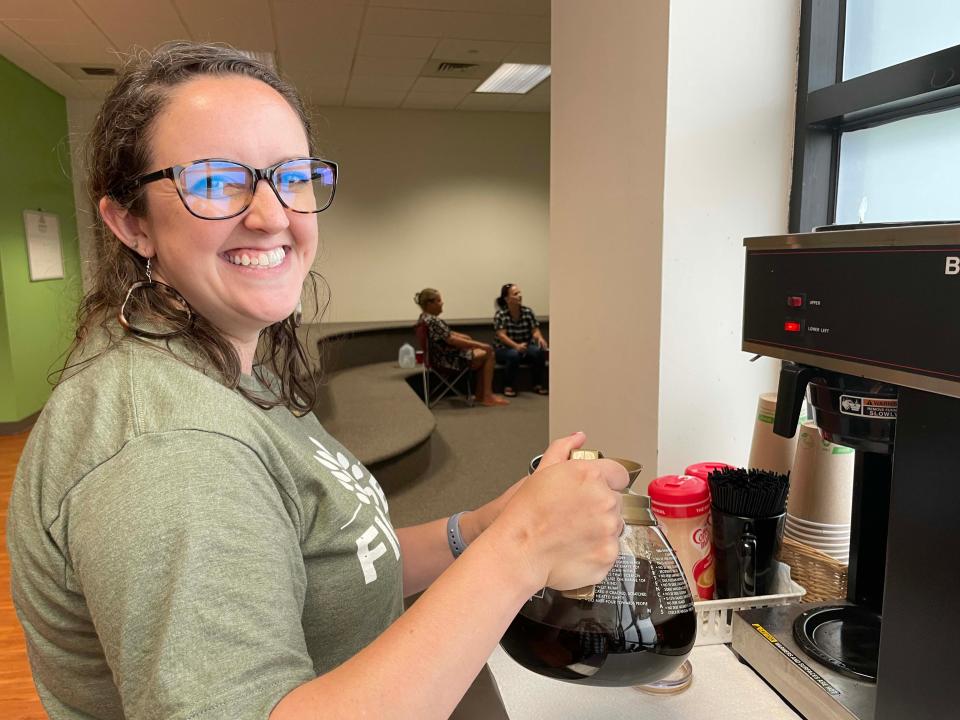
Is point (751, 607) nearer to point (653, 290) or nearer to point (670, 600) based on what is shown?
point (670, 600)

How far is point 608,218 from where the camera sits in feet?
6.09

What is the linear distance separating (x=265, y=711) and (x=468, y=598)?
6.9 inches

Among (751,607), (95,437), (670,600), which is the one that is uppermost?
(95,437)

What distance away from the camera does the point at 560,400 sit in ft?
7.57

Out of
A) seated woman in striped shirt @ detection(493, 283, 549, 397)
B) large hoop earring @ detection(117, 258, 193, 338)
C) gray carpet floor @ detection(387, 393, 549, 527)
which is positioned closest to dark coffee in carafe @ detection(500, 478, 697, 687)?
large hoop earring @ detection(117, 258, 193, 338)

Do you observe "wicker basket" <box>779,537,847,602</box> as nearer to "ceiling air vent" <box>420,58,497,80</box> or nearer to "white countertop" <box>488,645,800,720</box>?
"white countertop" <box>488,645,800,720</box>

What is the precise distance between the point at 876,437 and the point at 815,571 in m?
0.36

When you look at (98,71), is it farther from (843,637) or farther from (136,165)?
(843,637)

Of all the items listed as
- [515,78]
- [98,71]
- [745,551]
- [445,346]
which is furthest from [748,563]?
[98,71]

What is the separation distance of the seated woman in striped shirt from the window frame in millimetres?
5478

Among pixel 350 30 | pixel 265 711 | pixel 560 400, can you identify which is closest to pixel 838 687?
pixel 265 711

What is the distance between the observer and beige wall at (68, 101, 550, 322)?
8227 millimetres

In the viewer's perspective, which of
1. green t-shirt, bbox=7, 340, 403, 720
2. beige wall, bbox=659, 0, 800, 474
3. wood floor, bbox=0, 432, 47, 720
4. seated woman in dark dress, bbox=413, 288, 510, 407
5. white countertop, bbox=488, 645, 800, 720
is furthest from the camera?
seated woman in dark dress, bbox=413, 288, 510, 407

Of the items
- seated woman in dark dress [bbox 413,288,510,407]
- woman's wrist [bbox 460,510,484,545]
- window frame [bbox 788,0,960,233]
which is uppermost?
window frame [bbox 788,0,960,233]
